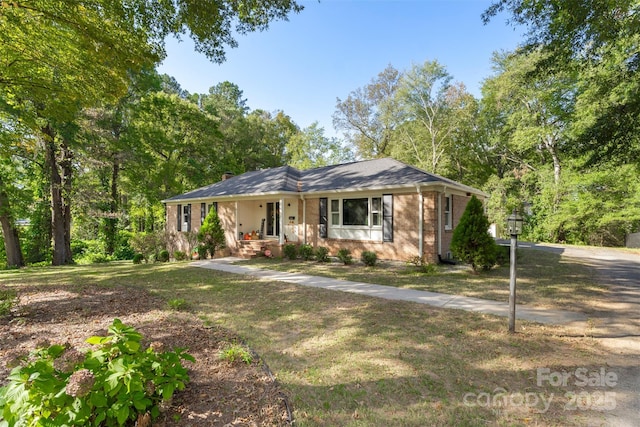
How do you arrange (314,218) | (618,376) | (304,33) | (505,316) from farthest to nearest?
(314,218) → (304,33) → (505,316) → (618,376)

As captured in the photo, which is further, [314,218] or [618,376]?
[314,218]

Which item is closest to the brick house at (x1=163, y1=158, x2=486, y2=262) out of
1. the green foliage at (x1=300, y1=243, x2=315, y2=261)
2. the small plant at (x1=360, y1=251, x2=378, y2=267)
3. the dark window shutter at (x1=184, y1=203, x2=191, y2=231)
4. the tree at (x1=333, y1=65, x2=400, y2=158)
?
the dark window shutter at (x1=184, y1=203, x2=191, y2=231)

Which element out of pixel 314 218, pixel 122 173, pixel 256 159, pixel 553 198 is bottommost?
pixel 314 218

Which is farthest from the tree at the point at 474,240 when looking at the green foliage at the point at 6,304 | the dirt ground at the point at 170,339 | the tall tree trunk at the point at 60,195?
the tall tree trunk at the point at 60,195

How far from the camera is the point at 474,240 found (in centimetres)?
922

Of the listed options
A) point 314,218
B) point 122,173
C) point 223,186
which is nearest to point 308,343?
point 314,218

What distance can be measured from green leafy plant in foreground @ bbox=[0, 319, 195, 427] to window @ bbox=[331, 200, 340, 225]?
10919 mm

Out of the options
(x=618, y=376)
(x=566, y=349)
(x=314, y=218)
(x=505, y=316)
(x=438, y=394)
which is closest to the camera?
(x=438, y=394)

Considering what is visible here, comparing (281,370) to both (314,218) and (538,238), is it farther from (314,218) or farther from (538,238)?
(538,238)

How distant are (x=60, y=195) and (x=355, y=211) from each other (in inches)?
646

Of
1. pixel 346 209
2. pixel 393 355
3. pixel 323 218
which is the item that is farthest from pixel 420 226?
pixel 393 355

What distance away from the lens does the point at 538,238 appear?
22656mm

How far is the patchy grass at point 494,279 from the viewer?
264 inches

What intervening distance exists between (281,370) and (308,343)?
32.8 inches
